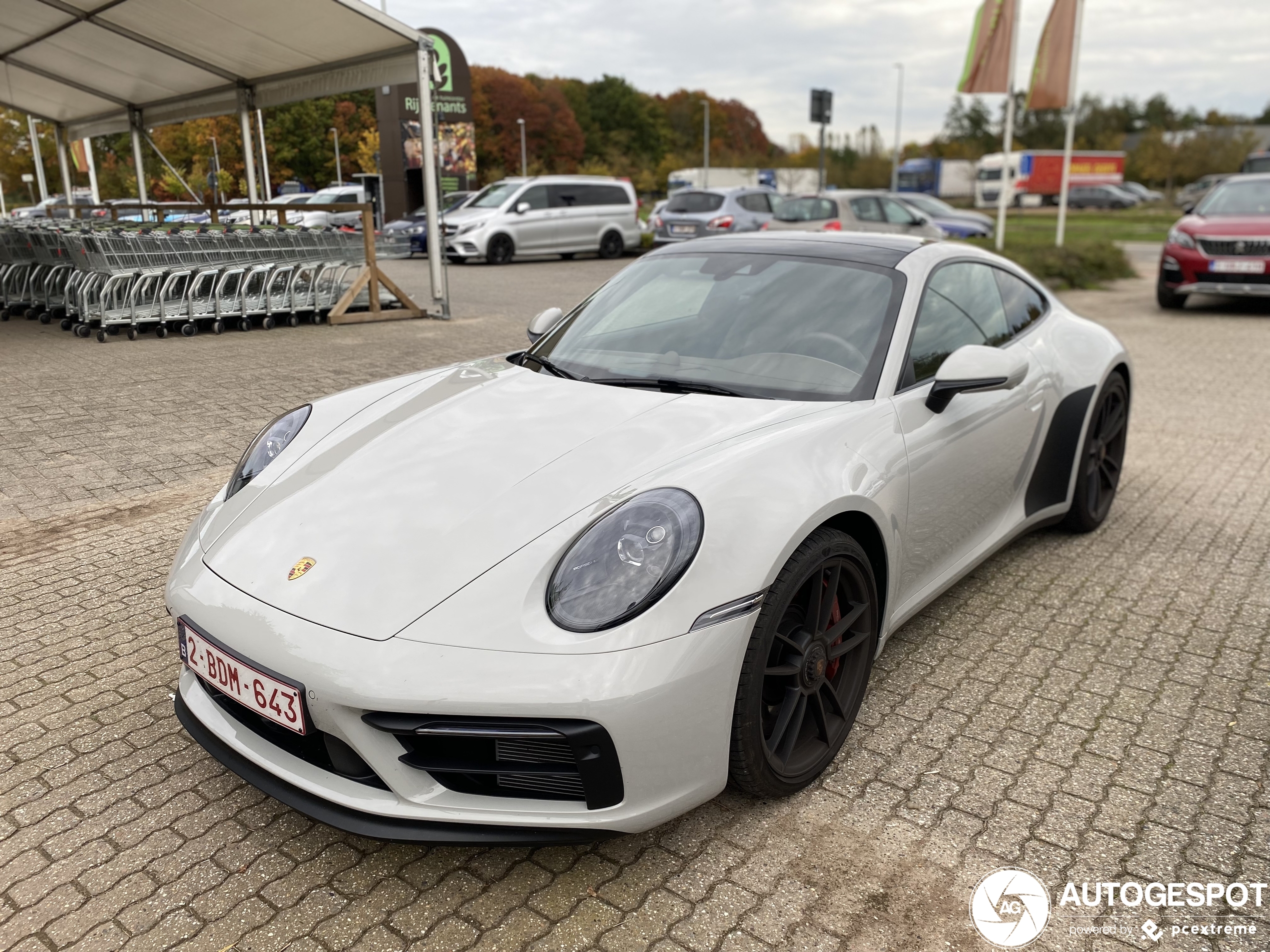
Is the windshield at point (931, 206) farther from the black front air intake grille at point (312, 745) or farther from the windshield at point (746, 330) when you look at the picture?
the black front air intake grille at point (312, 745)

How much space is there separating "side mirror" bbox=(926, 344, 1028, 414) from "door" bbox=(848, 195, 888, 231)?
1338 cm

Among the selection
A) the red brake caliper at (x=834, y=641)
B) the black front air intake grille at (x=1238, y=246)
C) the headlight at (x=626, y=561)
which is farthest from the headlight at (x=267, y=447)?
the black front air intake grille at (x=1238, y=246)

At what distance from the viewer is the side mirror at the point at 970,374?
3.04 meters

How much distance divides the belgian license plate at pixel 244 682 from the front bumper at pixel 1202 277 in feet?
41.9

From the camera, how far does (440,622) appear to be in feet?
6.95

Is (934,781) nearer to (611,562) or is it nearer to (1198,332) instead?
(611,562)

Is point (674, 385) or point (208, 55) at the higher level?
point (208, 55)

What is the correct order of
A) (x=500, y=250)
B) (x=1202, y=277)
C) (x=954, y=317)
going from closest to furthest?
(x=954, y=317) → (x=1202, y=277) → (x=500, y=250)

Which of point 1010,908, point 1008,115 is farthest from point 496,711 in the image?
point 1008,115

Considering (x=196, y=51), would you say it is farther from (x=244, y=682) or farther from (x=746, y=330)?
(x=244, y=682)

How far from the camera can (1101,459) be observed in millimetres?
4656

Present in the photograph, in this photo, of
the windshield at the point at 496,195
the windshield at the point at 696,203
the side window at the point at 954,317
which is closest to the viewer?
the side window at the point at 954,317

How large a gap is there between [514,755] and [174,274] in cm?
950

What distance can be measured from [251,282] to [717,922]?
995cm
